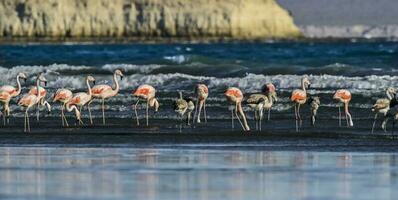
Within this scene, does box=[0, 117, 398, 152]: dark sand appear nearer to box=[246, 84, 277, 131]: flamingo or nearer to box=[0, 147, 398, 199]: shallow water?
box=[246, 84, 277, 131]: flamingo

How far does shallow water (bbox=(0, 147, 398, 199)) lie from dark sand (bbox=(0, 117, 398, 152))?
866mm

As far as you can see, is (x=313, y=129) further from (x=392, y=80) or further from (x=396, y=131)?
(x=392, y=80)

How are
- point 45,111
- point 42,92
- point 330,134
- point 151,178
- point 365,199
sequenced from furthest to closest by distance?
point 45,111
point 42,92
point 330,134
point 151,178
point 365,199

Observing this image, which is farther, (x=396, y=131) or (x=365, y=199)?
(x=396, y=131)

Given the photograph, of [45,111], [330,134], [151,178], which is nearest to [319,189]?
[151,178]

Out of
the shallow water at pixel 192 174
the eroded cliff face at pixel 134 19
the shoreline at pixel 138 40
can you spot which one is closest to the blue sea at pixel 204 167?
the shallow water at pixel 192 174

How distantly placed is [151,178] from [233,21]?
433 ft

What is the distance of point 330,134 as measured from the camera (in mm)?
21891

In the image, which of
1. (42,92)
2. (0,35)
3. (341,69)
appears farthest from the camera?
(0,35)

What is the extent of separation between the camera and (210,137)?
21.8m

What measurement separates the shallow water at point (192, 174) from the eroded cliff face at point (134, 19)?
→ 11547 centimetres

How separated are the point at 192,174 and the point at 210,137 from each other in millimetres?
5341

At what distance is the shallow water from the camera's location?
48.6 ft

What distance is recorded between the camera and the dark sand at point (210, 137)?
20.3 meters
